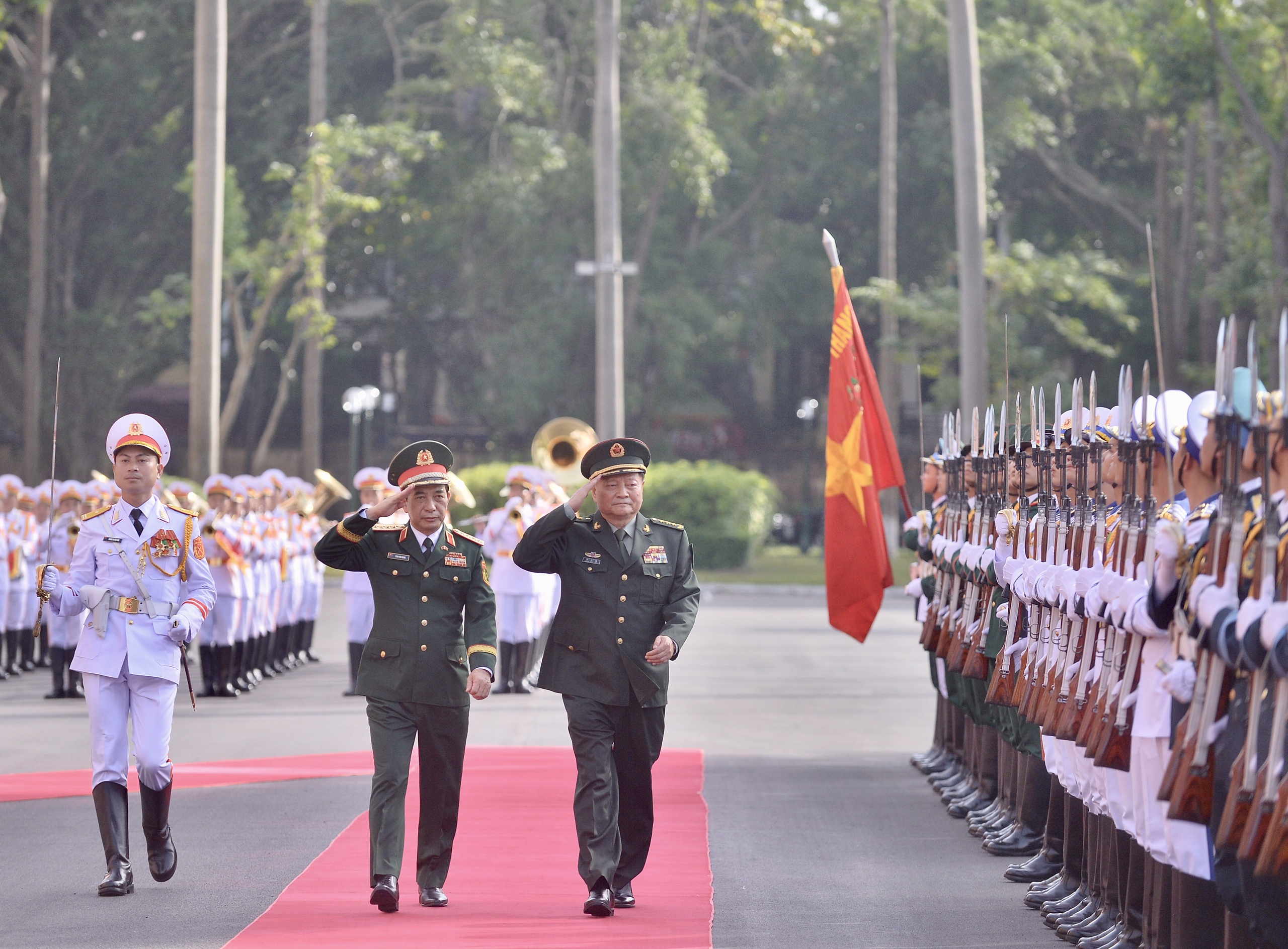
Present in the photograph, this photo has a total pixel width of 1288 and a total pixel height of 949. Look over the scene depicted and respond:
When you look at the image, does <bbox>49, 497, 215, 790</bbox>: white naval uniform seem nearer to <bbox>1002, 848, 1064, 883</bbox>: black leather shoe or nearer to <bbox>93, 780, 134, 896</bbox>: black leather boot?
<bbox>93, 780, 134, 896</bbox>: black leather boot

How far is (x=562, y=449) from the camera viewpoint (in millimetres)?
24906

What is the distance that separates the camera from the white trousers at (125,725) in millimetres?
7879

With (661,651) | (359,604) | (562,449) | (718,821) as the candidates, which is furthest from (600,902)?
(562,449)

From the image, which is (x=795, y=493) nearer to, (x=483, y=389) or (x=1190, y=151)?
(x=483, y=389)

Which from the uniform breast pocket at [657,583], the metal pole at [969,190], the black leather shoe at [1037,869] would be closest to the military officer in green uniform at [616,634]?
the uniform breast pocket at [657,583]

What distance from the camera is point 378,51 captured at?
4328 centimetres

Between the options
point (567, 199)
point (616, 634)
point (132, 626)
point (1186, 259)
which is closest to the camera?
point (616, 634)

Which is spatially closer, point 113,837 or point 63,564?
point 113,837

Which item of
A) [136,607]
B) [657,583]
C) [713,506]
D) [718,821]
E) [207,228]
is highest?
[207,228]

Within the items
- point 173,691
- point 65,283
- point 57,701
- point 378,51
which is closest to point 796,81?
point 378,51

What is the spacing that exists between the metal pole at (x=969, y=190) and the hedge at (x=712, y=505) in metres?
11.1

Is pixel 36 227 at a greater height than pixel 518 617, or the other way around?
pixel 36 227

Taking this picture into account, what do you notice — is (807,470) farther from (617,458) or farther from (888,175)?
(617,458)

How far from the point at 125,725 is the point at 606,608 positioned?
6.99 feet
